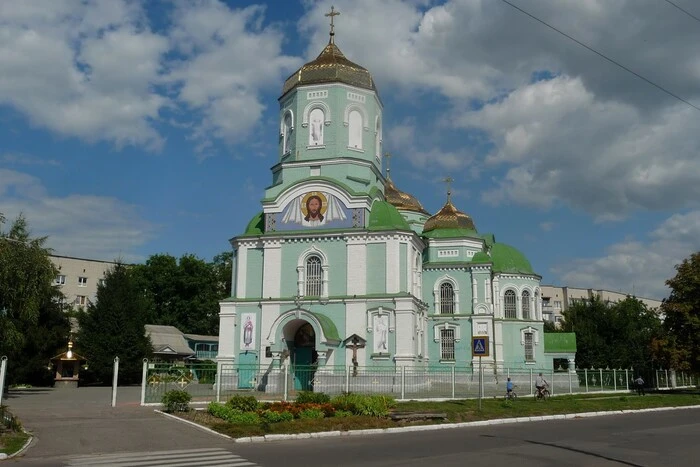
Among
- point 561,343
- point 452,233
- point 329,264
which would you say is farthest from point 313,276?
point 561,343

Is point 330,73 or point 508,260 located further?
point 508,260

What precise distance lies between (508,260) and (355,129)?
14.1 metres

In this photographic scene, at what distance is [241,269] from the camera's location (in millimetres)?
32562

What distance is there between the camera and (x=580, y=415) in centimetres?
2125

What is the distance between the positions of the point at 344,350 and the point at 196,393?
917cm

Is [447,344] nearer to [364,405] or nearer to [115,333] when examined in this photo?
[115,333]

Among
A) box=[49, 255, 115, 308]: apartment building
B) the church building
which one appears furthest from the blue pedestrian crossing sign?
box=[49, 255, 115, 308]: apartment building

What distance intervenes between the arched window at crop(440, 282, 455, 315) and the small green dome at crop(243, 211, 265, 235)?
1203 centimetres

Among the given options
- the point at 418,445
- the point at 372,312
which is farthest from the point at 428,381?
the point at 418,445

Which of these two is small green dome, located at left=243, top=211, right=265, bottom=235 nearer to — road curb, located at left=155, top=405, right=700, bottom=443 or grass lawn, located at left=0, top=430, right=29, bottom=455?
road curb, located at left=155, top=405, right=700, bottom=443

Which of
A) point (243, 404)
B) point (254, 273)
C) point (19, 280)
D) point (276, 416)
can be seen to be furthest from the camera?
point (254, 273)

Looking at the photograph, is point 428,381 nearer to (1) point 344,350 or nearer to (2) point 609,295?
(1) point 344,350

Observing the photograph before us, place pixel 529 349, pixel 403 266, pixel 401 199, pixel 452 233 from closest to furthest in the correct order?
pixel 403 266 < pixel 529 349 < pixel 452 233 < pixel 401 199

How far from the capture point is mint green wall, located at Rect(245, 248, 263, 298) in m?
32.2
